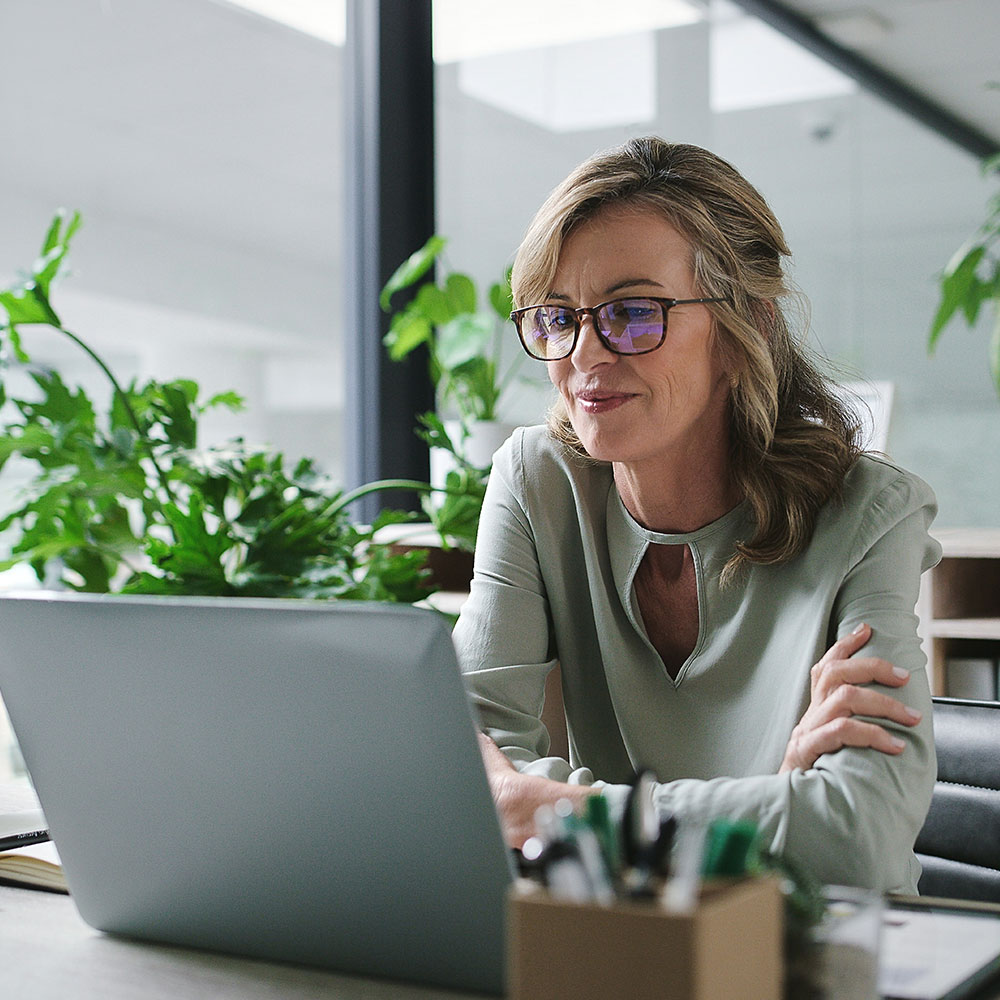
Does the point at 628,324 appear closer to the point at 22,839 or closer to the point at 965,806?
the point at 965,806

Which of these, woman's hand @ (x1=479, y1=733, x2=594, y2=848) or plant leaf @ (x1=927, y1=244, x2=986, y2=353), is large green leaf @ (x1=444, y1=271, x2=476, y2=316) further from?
woman's hand @ (x1=479, y1=733, x2=594, y2=848)

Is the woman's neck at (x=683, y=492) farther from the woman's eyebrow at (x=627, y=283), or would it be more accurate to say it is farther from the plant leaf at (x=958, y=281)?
the plant leaf at (x=958, y=281)

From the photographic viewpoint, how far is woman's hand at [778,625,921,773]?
41.7 inches

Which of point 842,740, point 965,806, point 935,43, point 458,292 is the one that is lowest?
point 965,806

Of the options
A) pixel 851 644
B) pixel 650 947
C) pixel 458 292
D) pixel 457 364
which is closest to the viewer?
pixel 650 947

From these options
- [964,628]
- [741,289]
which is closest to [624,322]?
[741,289]

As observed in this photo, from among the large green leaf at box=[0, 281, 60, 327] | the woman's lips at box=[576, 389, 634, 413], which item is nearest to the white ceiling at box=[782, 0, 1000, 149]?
the large green leaf at box=[0, 281, 60, 327]

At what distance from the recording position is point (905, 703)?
3.66 feet

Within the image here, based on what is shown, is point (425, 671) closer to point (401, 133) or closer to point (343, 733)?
point (343, 733)

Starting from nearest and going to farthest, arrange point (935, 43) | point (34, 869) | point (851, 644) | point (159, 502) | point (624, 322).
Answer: point (34, 869) < point (851, 644) < point (624, 322) < point (159, 502) < point (935, 43)

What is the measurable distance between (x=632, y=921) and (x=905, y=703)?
66 centimetres

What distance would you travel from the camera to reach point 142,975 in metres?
0.77

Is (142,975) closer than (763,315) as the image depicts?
Yes

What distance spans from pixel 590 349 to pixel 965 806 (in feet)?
1.89
